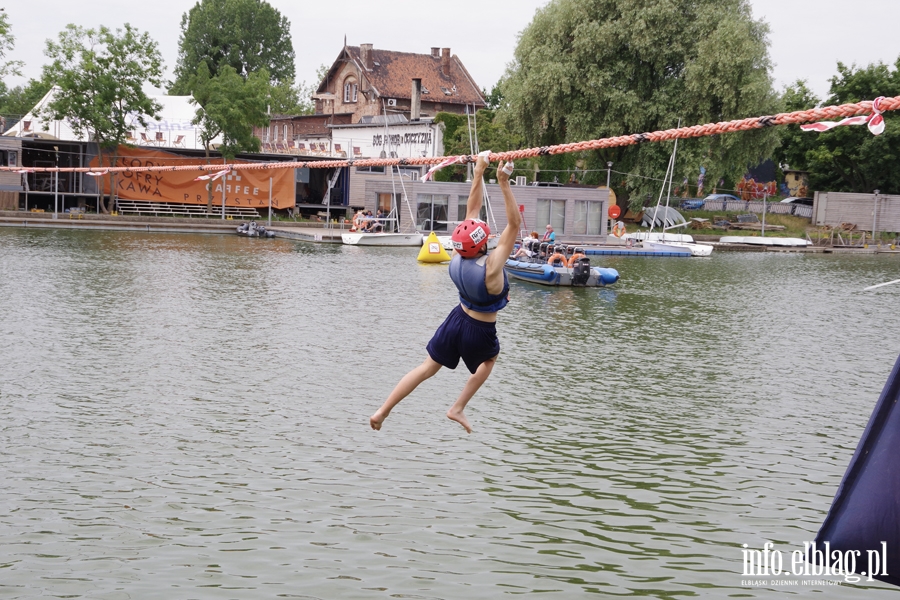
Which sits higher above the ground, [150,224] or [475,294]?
[475,294]

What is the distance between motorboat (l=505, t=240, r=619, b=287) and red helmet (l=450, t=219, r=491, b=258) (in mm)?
26650

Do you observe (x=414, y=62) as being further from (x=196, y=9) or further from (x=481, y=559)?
(x=481, y=559)

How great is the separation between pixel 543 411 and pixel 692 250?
122 feet

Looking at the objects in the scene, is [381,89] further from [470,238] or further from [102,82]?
[470,238]

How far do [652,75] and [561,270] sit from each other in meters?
27.4

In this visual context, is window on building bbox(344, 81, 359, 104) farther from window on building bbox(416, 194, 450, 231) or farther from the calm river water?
the calm river water

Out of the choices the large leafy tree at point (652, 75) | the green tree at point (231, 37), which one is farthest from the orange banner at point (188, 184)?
the green tree at point (231, 37)

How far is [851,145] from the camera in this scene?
64.9 metres

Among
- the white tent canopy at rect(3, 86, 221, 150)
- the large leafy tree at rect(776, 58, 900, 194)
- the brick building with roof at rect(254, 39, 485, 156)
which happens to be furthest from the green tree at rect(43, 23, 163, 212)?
the large leafy tree at rect(776, 58, 900, 194)

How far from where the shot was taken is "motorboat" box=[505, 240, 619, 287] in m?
34.4

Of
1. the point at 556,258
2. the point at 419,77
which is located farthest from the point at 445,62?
the point at 556,258

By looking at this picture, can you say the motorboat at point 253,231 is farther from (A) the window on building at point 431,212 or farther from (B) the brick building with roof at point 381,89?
(B) the brick building with roof at point 381,89

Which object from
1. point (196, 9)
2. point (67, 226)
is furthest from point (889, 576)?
point (196, 9)

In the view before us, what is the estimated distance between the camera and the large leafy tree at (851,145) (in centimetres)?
6319
